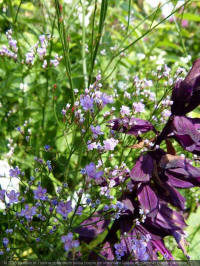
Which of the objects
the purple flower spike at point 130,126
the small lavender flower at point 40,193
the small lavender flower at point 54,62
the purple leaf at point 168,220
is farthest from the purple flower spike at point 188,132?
the small lavender flower at point 54,62

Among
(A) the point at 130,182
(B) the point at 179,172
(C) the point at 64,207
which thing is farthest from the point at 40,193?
(B) the point at 179,172

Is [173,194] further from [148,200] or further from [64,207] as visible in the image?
[64,207]

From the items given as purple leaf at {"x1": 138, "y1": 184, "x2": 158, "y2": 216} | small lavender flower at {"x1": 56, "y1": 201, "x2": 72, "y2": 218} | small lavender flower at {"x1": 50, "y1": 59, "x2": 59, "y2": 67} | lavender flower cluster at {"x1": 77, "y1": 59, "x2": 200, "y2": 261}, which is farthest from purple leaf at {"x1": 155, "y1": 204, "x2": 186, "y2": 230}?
small lavender flower at {"x1": 50, "y1": 59, "x2": 59, "y2": 67}

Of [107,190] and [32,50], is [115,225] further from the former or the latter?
[32,50]

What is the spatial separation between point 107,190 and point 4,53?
0.77m

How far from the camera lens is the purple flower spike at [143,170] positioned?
3.13 ft

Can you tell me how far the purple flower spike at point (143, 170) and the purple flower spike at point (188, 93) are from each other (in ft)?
0.60

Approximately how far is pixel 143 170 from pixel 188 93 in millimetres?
273

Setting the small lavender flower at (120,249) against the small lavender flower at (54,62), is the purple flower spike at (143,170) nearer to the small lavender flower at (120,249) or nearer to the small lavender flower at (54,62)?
the small lavender flower at (120,249)

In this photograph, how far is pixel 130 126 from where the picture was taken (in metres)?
0.99

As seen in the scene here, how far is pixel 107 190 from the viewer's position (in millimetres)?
912

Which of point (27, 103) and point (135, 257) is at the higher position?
point (27, 103)

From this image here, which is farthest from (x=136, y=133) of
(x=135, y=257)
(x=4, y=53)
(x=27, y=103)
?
(x=27, y=103)

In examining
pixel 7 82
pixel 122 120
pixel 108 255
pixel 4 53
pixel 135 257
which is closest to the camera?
pixel 135 257
